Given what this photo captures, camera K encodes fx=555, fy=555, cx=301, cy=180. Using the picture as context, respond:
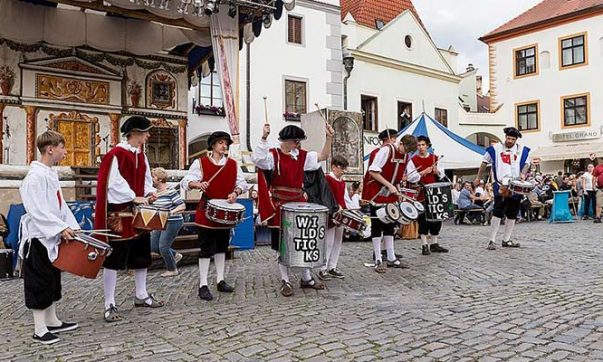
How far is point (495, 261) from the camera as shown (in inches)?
298

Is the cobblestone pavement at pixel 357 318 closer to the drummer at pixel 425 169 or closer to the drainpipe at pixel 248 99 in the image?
the drummer at pixel 425 169

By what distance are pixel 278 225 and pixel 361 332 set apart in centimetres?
188

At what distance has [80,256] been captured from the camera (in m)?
4.29

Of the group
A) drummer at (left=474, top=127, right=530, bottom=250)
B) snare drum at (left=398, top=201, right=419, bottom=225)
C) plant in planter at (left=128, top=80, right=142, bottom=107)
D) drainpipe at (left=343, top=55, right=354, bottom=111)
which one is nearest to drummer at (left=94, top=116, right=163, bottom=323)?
snare drum at (left=398, top=201, right=419, bottom=225)

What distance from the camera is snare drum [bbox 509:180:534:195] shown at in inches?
332

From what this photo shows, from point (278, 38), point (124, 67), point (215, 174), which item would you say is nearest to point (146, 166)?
point (215, 174)

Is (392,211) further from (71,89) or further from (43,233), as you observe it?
(71,89)

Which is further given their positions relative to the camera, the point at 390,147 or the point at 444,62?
the point at 444,62

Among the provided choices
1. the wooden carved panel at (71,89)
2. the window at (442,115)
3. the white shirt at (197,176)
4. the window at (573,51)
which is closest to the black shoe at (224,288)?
→ the white shirt at (197,176)

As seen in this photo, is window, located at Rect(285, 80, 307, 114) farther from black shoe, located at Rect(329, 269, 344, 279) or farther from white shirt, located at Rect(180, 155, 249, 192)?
white shirt, located at Rect(180, 155, 249, 192)

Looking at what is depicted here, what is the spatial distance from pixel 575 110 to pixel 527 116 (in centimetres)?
250

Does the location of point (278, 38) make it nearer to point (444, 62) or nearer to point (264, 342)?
point (444, 62)

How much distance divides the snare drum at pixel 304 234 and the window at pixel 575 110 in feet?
86.6

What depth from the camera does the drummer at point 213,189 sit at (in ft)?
18.7
